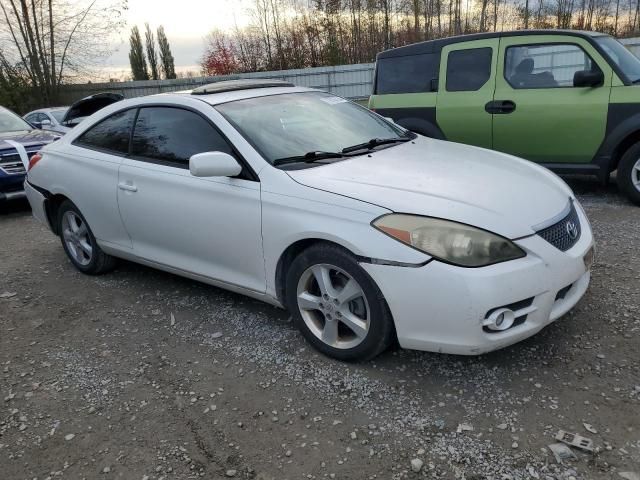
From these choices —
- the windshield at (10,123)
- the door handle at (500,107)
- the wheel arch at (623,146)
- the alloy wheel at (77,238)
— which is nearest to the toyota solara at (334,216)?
the alloy wheel at (77,238)

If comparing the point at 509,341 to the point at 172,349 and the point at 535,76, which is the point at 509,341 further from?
the point at 535,76

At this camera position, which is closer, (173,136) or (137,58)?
(173,136)

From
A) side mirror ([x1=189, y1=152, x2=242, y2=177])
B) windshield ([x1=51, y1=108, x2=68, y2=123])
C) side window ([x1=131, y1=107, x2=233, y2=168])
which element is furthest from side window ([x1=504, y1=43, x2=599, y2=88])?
windshield ([x1=51, y1=108, x2=68, y2=123])

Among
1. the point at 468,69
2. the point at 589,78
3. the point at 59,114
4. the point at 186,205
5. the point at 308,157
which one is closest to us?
the point at 308,157

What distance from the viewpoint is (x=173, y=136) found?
3830 millimetres

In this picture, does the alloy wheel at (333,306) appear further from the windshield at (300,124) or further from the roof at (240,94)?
the roof at (240,94)

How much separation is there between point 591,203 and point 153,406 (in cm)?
502

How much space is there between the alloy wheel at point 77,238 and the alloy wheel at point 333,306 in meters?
2.47

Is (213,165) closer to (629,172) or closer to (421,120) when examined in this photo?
(421,120)

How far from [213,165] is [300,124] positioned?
2.58 ft

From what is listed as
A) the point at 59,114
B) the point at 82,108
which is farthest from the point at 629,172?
the point at 59,114

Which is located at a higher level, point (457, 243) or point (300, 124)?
point (300, 124)

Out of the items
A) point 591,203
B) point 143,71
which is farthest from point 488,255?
point 143,71

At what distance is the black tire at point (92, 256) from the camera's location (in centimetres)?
462
